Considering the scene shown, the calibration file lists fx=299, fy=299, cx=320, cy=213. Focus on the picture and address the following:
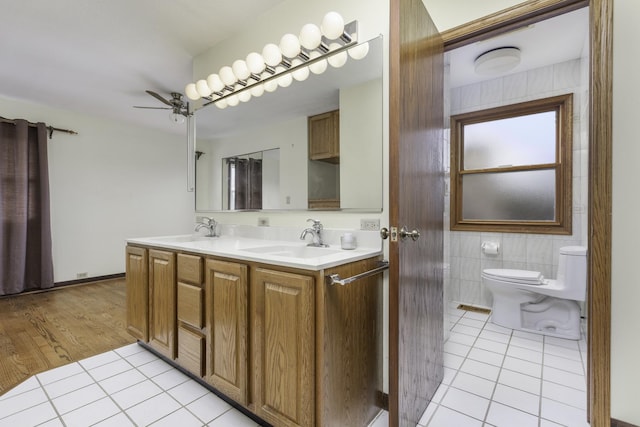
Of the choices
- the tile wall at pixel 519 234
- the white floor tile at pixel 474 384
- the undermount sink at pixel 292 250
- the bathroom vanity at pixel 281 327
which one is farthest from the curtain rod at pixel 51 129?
the white floor tile at pixel 474 384

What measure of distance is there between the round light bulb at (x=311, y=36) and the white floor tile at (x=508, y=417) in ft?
7.16

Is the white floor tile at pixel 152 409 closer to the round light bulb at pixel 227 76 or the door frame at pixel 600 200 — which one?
the door frame at pixel 600 200

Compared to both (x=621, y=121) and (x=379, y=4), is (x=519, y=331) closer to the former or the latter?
(x=621, y=121)

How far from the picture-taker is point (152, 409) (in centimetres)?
155

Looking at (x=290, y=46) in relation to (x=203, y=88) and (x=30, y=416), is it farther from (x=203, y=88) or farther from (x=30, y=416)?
(x=30, y=416)

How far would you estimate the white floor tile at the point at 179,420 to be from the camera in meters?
1.44

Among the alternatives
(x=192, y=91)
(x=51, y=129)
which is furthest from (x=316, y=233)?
(x=51, y=129)

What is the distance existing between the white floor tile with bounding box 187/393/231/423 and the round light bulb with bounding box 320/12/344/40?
2.07 metres

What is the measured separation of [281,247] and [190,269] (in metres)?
0.53

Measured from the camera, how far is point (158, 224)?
4.85m

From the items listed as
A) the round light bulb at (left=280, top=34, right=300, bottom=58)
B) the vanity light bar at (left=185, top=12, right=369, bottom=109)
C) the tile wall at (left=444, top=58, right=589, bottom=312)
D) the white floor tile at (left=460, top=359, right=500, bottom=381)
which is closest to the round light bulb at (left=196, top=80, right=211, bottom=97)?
the vanity light bar at (left=185, top=12, right=369, bottom=109)

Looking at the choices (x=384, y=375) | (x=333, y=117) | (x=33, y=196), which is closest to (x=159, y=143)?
(x=33, y=196)

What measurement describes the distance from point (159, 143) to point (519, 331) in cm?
530

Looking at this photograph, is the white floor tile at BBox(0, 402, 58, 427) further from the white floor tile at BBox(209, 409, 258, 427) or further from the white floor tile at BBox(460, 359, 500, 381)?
the white floor tile at BBox(460, 359, 500, 381)
